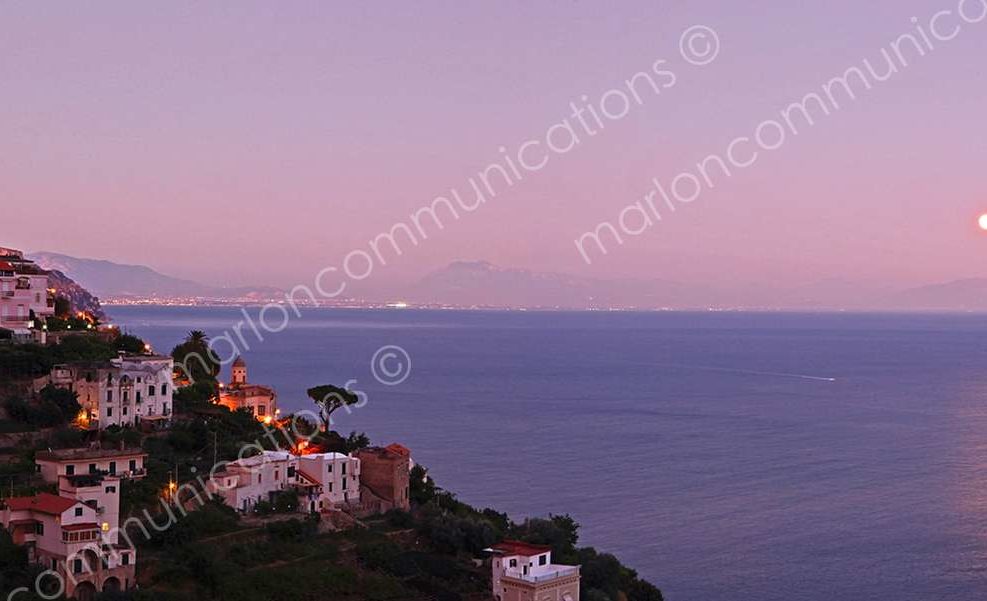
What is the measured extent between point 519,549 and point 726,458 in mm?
29121

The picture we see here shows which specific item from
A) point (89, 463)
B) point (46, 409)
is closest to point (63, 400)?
point (46, 409)

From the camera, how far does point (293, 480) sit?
26.0m

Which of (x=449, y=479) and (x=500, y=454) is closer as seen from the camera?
(x=449, y=479)

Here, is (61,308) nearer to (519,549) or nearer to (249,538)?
(249,538)

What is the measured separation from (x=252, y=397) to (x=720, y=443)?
30.3 meters

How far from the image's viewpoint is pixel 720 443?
55.7m

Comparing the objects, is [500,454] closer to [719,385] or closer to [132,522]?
[132,522]

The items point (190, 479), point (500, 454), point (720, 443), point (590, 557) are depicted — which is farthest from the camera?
point (720, 443)

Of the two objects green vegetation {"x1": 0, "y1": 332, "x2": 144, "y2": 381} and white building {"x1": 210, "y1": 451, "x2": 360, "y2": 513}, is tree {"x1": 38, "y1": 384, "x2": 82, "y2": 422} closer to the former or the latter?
green vegetation {"x1": 0, "y1": 332, "x2": 144, "y2": 381}

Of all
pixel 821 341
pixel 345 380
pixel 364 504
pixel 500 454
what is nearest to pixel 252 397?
pixel 364 504

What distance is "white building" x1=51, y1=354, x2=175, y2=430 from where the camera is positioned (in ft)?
86.3

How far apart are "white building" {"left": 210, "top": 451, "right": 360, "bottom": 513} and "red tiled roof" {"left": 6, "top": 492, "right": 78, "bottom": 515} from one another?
14.5ft

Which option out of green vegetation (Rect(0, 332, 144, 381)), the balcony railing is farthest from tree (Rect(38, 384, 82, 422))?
the balcony railing

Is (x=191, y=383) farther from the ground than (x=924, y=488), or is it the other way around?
(x=191, y=383)
